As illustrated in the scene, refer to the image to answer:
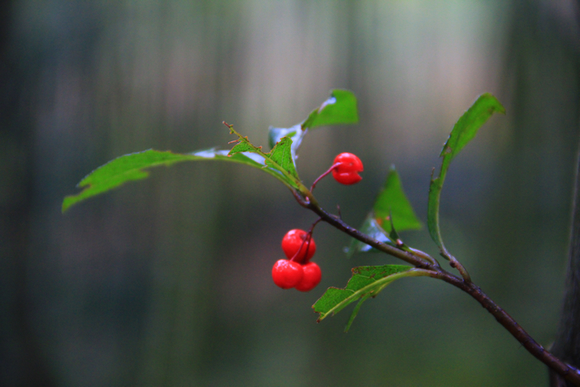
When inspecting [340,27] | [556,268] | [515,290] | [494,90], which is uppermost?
[340,27]

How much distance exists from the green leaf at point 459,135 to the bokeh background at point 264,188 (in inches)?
37.7

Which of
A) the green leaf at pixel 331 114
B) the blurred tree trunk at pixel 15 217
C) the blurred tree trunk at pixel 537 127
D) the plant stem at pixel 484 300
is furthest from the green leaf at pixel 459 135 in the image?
the blurred tree trunk at pixel 15 217

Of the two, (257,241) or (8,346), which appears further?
(257,241)

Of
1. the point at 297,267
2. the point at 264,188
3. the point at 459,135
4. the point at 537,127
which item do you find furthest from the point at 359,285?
the point at 537,127

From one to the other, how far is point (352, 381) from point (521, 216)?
3.34ft

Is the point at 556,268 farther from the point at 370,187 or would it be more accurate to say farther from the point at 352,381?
the point at 352,381

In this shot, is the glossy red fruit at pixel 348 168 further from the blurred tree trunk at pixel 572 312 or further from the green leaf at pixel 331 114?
the blurred tree trunk at pixel 572 312

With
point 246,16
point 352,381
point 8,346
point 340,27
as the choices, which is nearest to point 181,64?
point 246,16

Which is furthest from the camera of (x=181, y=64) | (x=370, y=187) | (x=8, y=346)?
(x=370, y=187)

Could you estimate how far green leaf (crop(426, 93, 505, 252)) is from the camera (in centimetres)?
33

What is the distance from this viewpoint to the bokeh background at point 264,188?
1.13m

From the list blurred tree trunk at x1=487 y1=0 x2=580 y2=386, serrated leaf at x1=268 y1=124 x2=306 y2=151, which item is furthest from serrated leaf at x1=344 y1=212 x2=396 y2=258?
blurred tree trunk at x1=487 y1=0 x2=580 y2=386

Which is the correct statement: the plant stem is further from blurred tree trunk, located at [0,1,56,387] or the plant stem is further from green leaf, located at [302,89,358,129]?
blurred tree trunk, located at [0,1,56,387]

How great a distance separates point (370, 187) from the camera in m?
1.35
